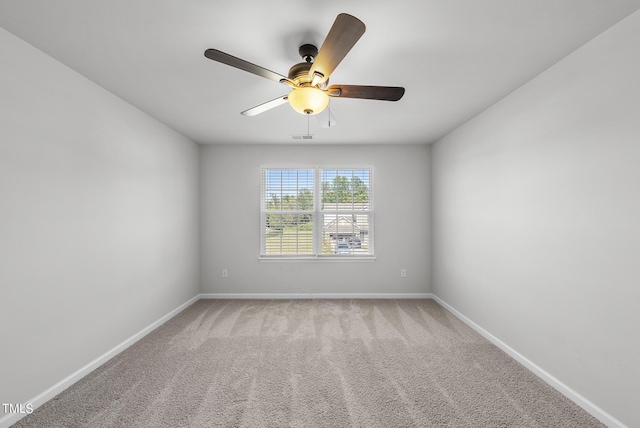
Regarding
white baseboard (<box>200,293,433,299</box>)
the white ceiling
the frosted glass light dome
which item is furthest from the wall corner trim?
the frosted glass light dome

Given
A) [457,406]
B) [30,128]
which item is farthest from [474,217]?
[30,128]

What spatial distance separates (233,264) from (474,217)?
346 centimetres

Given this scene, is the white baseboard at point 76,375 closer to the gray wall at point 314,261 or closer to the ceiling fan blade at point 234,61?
the gray wall at point 314,261

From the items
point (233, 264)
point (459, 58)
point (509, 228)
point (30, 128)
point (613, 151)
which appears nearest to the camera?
point (613, 151)

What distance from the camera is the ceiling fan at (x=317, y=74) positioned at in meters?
1.40

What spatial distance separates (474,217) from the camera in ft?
10.4

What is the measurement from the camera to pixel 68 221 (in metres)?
2.11

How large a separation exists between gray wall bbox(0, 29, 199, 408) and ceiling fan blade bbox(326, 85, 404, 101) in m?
2.05

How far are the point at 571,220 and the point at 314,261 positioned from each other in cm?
313

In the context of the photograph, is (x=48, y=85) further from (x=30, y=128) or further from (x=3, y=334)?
(x=3, y=334)

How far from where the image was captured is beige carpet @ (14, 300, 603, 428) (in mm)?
1771

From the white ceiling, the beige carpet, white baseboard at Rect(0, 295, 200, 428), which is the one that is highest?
the white ceiling

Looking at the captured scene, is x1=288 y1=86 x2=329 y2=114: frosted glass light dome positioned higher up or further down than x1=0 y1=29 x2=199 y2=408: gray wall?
higher up

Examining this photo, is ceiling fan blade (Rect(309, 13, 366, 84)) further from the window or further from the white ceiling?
the window
